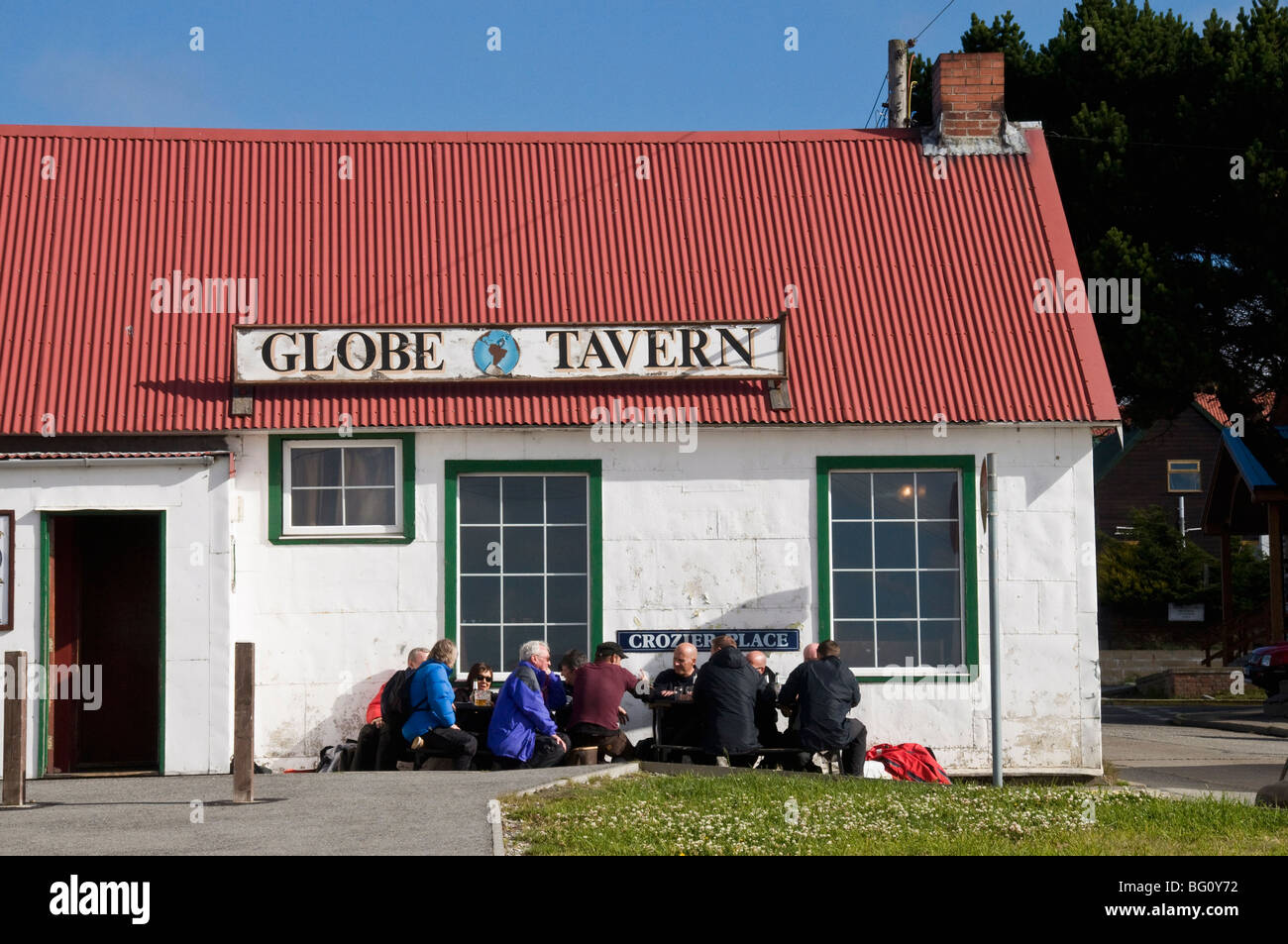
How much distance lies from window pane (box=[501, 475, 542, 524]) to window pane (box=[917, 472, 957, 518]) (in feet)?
11.9

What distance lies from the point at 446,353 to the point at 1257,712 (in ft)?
55.3

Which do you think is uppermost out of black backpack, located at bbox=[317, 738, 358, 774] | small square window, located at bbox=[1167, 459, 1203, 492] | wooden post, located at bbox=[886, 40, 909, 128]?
wooden post, located at bbox=[886, 40, 909, 128]

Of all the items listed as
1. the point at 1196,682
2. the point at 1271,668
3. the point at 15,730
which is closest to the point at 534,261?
the point at 15,730

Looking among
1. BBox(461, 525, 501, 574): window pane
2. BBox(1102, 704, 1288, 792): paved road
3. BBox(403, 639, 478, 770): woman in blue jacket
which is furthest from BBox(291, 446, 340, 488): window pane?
BBox(1102, 704, 1288, 792): paved road

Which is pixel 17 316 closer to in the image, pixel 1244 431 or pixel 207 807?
pixel 207 807

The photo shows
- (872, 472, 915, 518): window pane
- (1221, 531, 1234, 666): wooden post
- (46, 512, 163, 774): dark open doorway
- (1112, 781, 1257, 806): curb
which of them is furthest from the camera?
(1221, 531, 1234, 666): wooden post

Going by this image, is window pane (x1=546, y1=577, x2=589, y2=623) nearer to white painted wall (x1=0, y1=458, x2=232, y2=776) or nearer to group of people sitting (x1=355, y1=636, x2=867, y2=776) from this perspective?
group of people sitting (x1=355, y1=636, x2=867, y2=776)

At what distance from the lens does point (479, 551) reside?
1527cm

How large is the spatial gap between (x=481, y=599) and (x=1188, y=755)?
9.05 meters

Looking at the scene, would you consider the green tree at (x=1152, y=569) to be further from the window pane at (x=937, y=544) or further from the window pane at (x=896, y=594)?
the window pane at (x=896, y=594)

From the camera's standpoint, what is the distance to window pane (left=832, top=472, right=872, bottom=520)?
15445 millimetres

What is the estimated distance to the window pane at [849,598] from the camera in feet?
50.4

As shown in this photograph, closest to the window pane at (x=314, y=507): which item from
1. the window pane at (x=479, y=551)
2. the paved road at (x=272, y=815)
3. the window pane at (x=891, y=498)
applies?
the window pane at (x=479, y=551)

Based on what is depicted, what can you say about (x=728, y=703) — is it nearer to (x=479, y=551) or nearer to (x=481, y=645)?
(x=481, y=645)
